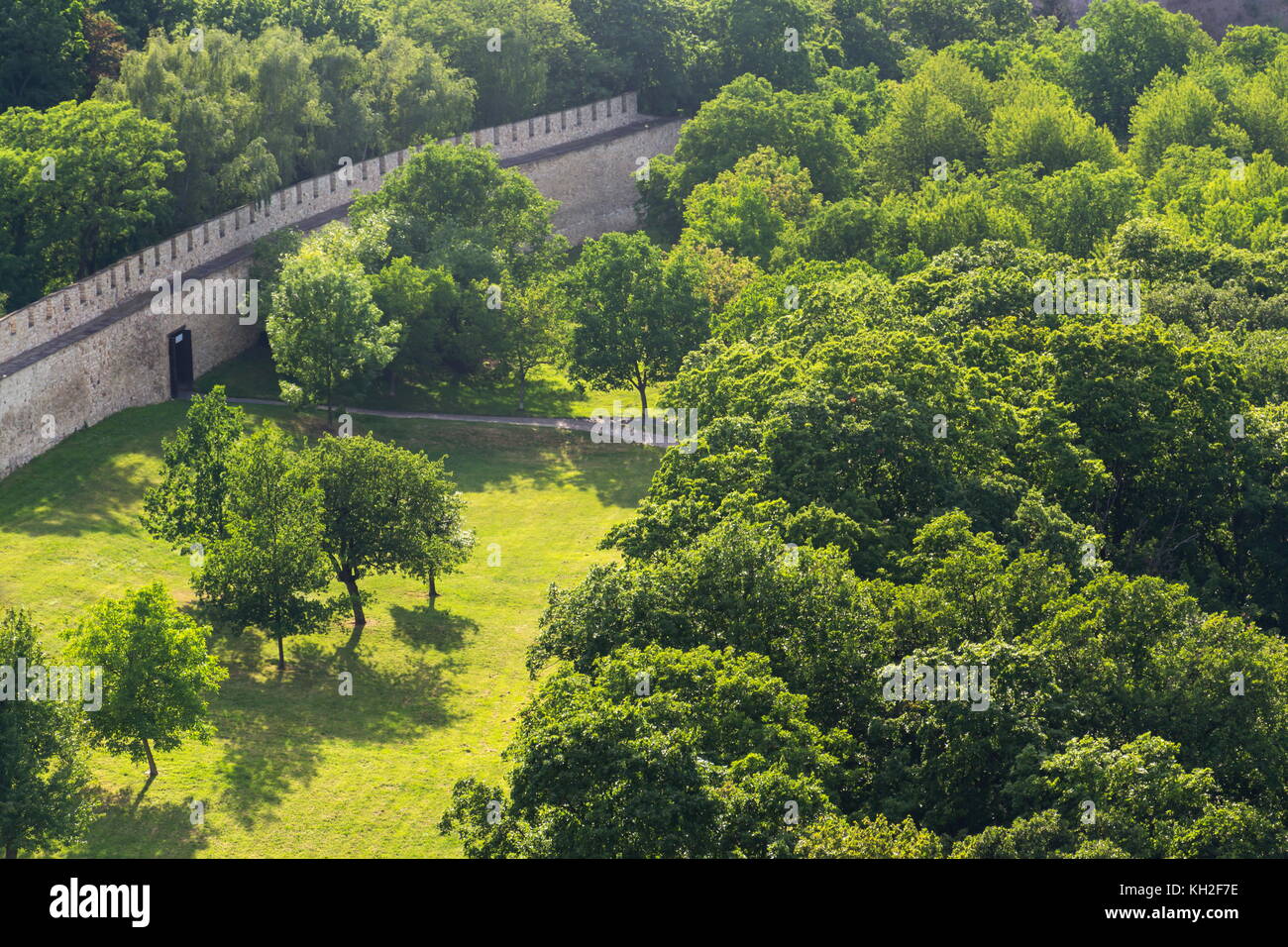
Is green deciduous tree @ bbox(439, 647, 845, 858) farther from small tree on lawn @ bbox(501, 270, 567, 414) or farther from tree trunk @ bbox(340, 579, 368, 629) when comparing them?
small tree on lawn @ bbox(501, 270, 567, 414)

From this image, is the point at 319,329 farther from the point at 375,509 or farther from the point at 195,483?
the point at 195,483

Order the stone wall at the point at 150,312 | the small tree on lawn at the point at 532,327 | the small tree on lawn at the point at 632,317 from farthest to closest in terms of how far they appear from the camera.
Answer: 1. the small tree on lawn at the point at 532,327
2. the small tree on lawn at the point at 632,317
3. the stone wall at the point at 150,312

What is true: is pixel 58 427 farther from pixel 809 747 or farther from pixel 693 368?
pixel 809 747

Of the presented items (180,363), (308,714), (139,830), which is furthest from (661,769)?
(180,363)

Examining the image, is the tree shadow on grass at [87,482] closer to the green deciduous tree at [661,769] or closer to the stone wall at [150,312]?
the stone wall at [150,312]

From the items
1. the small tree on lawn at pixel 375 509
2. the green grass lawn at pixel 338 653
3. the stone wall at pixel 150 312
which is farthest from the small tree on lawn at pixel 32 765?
the stone wall at pixel 150 312

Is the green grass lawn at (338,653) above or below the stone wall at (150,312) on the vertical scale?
below

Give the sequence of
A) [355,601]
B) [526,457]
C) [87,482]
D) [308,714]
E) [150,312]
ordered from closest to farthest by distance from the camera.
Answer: [308,714]
[355,601]
[87,482]
[150,312]
[526,457]
